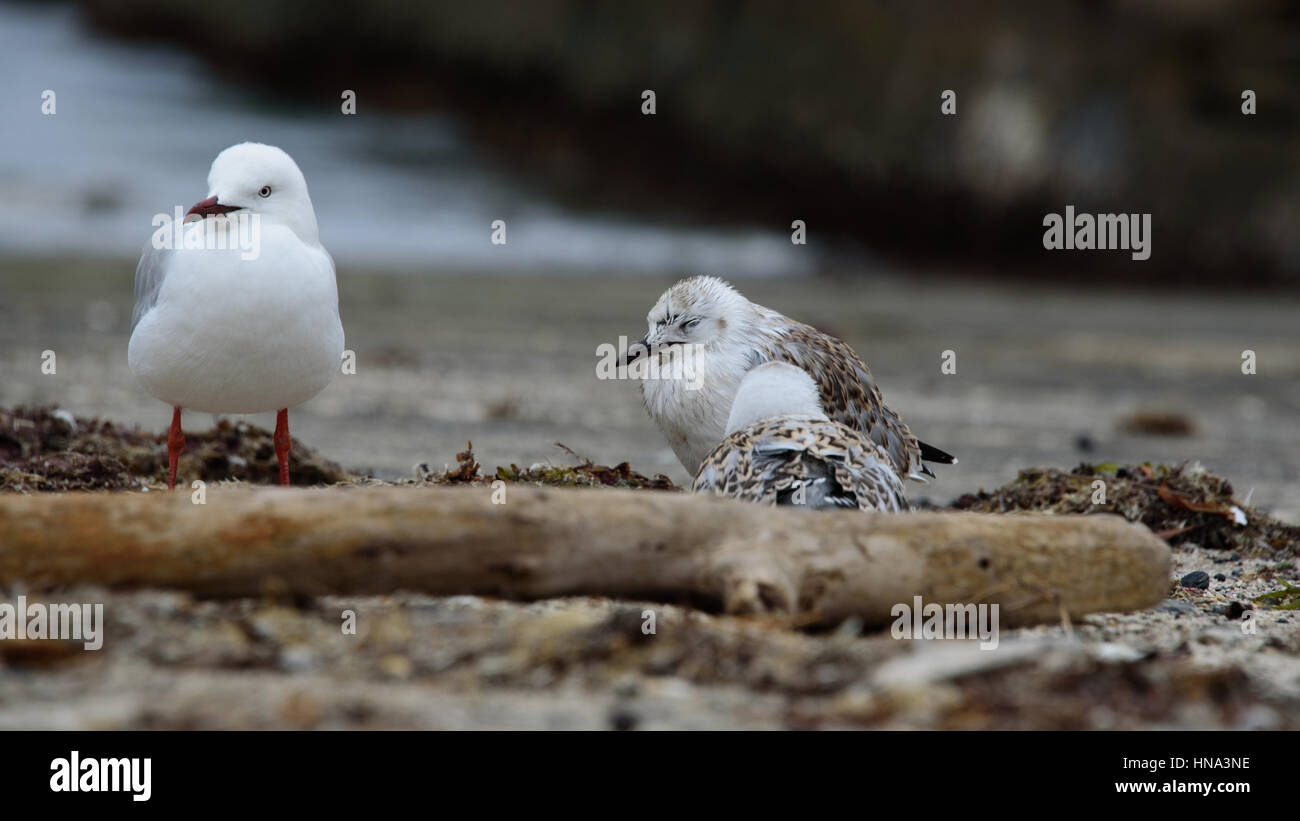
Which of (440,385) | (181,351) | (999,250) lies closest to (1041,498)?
(181,351)

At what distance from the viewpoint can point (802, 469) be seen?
176 inches

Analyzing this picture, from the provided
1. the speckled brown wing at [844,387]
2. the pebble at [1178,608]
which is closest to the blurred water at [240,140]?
the speckled brown wing at [844,387]

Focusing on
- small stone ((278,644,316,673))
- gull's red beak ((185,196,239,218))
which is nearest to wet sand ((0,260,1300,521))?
gull's red beak ((185,196,239,218))

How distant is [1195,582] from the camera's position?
17.4 ft

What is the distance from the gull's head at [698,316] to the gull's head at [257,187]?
5.28ft

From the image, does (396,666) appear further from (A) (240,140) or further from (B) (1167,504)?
(A) (240,140)

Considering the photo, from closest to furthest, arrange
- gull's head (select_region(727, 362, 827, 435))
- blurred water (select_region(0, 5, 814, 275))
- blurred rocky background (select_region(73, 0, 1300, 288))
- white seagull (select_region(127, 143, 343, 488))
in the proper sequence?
white seagull (select_region(127, 143, 343, 488)) < gull's head (select_region(727, 362, 827, 435)) < blurred water (select_region(0, 5, 814, 275)) < blurred rocky background (select_region(73, 0, 1300, 288))

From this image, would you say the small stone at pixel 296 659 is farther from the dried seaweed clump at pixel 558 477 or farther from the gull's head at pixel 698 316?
the gull's head at pixel 698 316

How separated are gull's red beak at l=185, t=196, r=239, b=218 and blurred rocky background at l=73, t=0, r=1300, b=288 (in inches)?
675

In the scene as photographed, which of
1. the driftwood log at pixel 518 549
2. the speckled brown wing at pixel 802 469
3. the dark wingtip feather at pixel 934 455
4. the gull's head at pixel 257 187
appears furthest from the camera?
the dark wingtip feather at pixel 934 455

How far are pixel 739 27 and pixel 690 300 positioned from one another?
18545 millimetres

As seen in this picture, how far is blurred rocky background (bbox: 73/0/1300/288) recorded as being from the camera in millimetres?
20891

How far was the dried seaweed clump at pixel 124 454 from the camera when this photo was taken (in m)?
5.85

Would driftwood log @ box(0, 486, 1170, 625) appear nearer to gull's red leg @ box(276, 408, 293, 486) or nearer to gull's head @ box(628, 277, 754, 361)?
gull's red leg @ box(276, 408, 293, 486)
